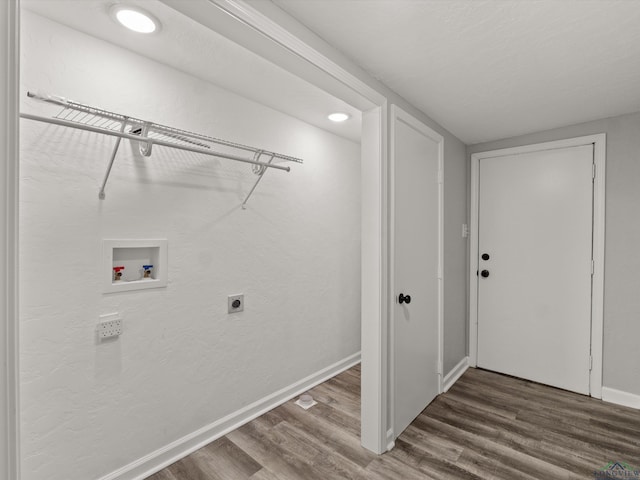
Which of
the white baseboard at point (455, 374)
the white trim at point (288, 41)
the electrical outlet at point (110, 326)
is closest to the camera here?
the white trim at point (288, 41)

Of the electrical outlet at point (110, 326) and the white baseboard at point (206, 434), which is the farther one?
the white baseboard at point (206, 434)

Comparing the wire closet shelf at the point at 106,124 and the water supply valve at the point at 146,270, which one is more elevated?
the wire closet shelf at the point at 106,124

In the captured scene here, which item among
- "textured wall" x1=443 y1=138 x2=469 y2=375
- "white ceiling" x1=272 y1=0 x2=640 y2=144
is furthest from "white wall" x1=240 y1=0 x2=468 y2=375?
"white ceiling" x1=272 y1=0 x2=640 y2=144

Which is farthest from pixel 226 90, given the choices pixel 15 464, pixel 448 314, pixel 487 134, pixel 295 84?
pixel 448 314

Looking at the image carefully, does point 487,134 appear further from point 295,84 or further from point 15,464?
point 15,464

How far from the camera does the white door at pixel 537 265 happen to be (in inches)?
106

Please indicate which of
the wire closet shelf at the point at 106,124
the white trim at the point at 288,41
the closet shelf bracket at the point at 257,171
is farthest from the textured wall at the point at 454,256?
the wire closet shelf at the point at 106,124

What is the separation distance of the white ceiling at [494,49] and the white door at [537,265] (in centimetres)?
62

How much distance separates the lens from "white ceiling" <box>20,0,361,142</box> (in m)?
1.36

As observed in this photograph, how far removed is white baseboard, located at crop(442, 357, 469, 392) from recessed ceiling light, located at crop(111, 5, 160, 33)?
123 inches

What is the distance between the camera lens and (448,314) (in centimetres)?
286

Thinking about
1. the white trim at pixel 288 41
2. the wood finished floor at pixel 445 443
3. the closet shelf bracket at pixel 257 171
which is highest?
the white trim at pixel 288 41

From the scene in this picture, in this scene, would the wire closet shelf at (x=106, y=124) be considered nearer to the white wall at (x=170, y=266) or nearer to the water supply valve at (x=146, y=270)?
the white wall at (x=170, y=266)

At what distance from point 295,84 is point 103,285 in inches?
62.0
